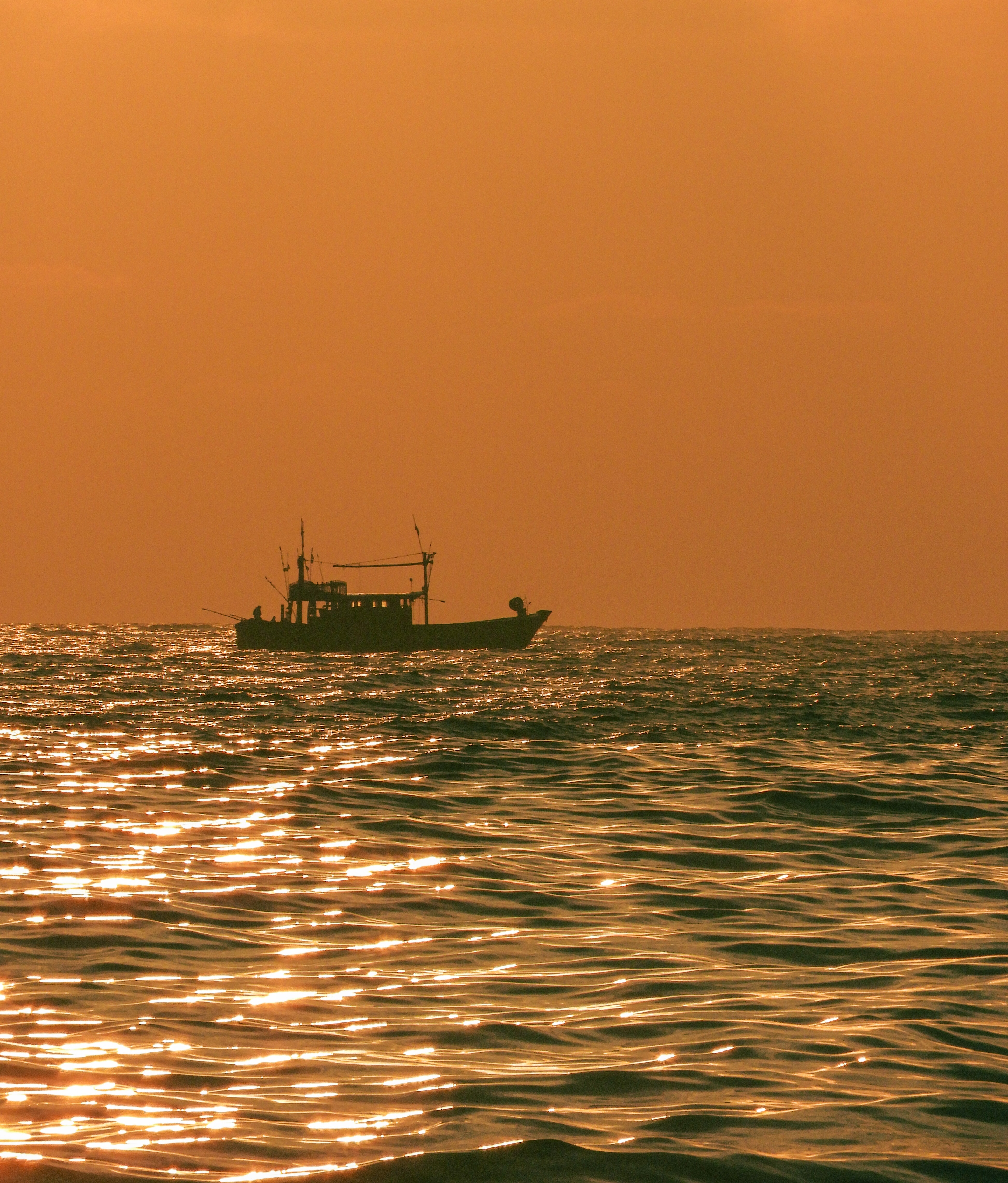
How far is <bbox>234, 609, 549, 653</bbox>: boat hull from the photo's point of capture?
4094 inches

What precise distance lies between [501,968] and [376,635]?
94.1 m

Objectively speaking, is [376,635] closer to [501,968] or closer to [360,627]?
[360,627]

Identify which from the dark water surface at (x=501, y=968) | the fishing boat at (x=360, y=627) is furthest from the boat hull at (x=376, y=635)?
the dark water surface at (x=501, y=968)

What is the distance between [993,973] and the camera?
1047 cm

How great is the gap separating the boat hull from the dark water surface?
76.4 m

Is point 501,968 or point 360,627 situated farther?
point 360,627

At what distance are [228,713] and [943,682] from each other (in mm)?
36392

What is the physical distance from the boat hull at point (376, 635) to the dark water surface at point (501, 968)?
3009 inches

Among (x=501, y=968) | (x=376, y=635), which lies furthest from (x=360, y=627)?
(x=501, y=968)

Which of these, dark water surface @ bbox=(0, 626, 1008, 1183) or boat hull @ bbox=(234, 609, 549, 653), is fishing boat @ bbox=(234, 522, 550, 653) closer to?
boat hull @ bbox=(234, 609, 549, 653)

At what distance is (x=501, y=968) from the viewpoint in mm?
10594

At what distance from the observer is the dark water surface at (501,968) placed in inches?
273

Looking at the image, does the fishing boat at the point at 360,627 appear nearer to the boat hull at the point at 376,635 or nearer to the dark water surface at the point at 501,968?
the boat hull at the point at 376,635

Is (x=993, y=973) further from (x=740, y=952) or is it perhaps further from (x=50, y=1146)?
(x=50, y=1146)
